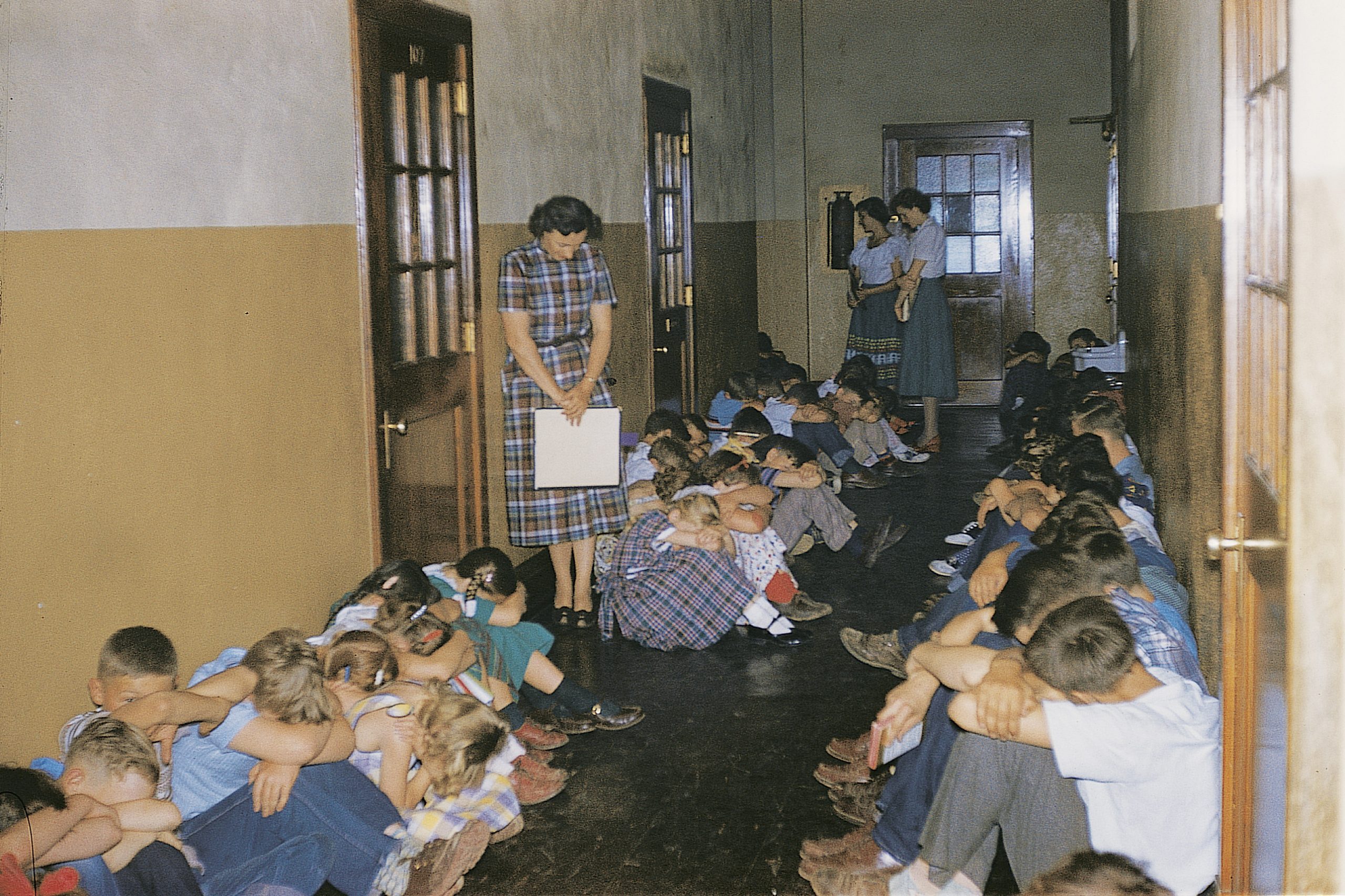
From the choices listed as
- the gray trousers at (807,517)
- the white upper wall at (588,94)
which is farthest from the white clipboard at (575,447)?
the gray trousers at (807,517)

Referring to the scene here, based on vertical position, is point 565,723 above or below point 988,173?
below

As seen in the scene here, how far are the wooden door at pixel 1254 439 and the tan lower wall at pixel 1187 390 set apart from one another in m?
0.17

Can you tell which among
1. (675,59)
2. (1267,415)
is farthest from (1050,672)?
(675,59)

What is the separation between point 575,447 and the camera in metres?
4.54

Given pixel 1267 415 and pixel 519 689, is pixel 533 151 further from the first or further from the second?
pixel 1267 415

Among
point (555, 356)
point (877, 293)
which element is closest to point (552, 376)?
point (555, 356)

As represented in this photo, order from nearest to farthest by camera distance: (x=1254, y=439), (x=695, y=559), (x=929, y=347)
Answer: (x=1254, y=439) < (x=695, y=559) < (x=929, y=347)

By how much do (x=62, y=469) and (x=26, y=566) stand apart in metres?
0.20

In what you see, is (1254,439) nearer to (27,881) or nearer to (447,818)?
(447,818)

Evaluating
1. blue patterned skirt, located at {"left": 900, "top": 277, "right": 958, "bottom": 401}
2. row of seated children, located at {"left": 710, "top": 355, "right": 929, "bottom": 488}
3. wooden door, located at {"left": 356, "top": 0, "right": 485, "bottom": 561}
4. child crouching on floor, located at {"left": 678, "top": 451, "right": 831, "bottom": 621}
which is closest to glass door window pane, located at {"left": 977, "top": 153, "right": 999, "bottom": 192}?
blue patterned skirt, located at {"left": 900, "top": 277, "right": 958, "bottom": 401}

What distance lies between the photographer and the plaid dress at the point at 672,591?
4.43 metres

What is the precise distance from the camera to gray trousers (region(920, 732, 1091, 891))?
245cm

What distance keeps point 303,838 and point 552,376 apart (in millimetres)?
2131

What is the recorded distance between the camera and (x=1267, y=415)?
6.70 ft
